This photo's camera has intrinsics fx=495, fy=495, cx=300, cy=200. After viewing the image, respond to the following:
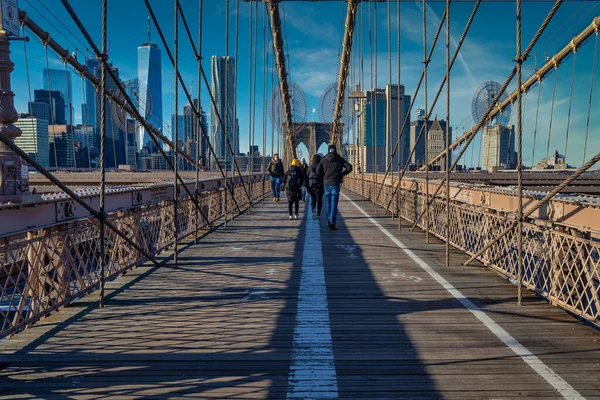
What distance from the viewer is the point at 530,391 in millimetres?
3062

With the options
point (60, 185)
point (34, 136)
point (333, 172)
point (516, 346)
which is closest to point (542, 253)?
point (516, 346)

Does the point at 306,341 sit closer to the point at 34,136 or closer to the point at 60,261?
the point at 60,261

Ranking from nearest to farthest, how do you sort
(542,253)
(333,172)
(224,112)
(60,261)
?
(60,261) < (542,253) < (333,172) < (224,112)

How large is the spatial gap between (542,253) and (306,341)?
9.74ft

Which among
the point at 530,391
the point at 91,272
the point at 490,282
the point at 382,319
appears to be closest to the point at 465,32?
the point at 490,282

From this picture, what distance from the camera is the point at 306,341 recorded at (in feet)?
13.0

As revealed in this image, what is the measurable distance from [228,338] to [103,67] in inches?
124

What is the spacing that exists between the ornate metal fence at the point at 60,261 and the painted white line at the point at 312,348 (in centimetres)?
222

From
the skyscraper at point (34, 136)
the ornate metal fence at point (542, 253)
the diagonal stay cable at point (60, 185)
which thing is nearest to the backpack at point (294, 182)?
the ornate metal fence at point (542, 253)

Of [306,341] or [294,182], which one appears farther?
[294,182]

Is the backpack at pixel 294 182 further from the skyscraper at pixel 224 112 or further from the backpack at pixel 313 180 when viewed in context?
the skyscraper at pixel 224 112

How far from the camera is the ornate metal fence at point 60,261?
4152 mm

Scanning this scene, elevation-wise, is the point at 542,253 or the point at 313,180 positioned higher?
the point at 313,180

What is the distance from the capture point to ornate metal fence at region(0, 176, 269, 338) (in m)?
4.15
